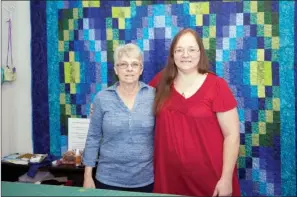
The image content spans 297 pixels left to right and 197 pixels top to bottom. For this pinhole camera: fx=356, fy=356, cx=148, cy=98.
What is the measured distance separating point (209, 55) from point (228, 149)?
791 millimetres

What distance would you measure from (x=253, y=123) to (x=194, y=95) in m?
0.73

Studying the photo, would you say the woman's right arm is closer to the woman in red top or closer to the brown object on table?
the woman in red top

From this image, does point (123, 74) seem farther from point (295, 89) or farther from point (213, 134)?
point (295, 89)

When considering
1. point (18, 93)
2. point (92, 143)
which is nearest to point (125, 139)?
point (92, 143)

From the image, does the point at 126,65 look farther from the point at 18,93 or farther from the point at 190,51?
the point at 18,93

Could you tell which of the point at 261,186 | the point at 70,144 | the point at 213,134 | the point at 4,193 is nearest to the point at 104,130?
the point at 213,134

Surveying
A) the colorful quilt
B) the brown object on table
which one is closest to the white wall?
the colorful quilt

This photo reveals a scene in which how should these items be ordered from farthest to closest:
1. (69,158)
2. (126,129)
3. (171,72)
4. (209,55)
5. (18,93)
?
(18,93)
(69,158)
(209,55)
(171,72)
(126,129)

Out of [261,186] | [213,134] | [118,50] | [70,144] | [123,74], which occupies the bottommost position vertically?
[261,186]

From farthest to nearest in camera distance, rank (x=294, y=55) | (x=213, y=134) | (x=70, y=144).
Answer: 1. (x=70, y=144)
2. (x=294, y=55)
3. (x=213, y=134)

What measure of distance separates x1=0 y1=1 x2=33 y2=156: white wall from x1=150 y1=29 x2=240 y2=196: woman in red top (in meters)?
1.28

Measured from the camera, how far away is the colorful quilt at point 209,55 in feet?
7.07

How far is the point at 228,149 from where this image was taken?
165 centimetres

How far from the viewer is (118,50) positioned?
5.61 feet
